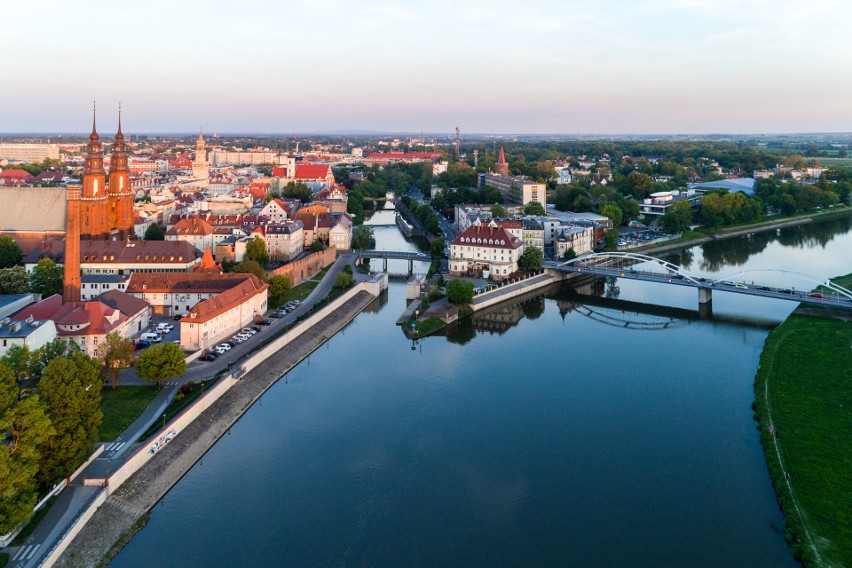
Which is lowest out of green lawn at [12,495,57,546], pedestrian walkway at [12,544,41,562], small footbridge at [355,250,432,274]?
pedestrian walkway at [12,544,41,562]

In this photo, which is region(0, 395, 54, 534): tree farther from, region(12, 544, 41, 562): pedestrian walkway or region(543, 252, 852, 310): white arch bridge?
region(543, 252, 852, 310): white arch bridge

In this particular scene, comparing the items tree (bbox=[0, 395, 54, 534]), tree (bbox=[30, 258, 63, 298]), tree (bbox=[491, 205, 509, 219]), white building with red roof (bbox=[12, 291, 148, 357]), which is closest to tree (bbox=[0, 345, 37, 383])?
tree (bbox=[0, 395, 54, 534])

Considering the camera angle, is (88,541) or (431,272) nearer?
(88,541)

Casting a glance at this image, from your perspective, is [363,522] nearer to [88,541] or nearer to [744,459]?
[88,541]

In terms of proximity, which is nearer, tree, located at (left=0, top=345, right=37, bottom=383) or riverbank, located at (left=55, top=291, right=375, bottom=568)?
riverbank, located at (left=55, top=291, right=375, bottom=568)

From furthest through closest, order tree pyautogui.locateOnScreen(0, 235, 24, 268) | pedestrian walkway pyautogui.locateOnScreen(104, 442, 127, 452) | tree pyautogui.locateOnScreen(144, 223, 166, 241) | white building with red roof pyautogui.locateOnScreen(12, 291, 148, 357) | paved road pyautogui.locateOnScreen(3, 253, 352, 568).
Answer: tree pyautogui.locateOnScreen(144, 223, 166, 241), tree pyautogui.locateOnScreen(0, 235, 24, 268), white building with red roof pyautogui.locateOnScreen(12, 291, 148, 357), pedestrian walkway pyautogui.locateOnScreen(104, 442, 127, 452), paved road pyautogui.locateOnScreen(3, 253, 352, 568)

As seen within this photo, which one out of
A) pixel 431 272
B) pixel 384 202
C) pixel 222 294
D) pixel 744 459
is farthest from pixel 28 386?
pixel 384 202

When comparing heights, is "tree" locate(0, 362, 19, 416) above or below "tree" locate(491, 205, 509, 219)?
below
